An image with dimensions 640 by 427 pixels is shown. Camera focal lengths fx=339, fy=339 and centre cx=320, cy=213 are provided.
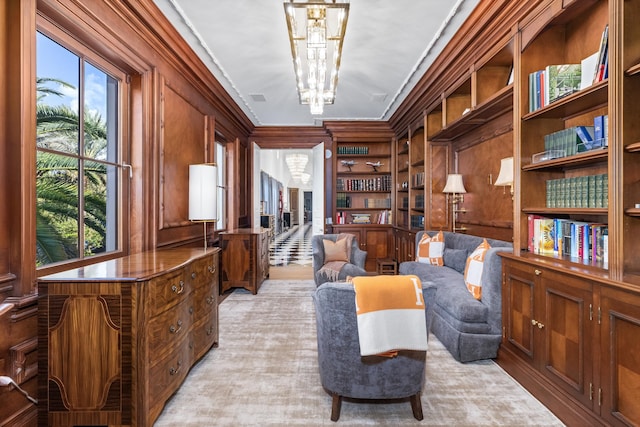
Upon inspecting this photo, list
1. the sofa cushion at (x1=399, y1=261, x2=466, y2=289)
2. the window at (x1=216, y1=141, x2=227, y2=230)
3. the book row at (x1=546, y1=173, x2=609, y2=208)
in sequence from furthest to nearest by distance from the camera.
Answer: the window at (x1=216, y1=141, x2=227, y2=230), the sofa cushion at (x1=399, y1=261, x2=466, y2=289), the book row at (x1=546, y1=173, x2=609, y2=208)

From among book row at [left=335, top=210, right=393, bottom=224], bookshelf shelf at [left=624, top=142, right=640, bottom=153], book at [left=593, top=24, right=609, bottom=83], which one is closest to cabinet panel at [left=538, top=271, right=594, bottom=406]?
bookshelf shelf at [left=624, top=142, right=640, bottom=153]

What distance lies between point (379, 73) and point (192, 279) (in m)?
3.33

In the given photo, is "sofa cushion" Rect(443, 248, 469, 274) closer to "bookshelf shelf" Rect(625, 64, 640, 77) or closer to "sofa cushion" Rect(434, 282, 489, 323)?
"sofa cushion" Rect(434, 282, 489, 323)

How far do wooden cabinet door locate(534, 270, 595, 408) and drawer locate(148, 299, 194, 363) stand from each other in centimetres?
240

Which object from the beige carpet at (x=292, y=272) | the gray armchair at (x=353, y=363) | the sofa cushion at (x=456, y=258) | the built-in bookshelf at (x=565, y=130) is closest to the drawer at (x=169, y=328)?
the gray armchair at (x=353, y=363)

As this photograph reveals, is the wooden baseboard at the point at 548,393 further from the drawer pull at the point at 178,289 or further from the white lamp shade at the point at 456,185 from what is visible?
the drawer pull at the point at 178,289

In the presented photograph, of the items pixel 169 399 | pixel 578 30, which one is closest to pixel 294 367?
pixel 169 399

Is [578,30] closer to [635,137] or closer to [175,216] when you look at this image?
[635,137]

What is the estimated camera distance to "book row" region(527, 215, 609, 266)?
212 centimetres

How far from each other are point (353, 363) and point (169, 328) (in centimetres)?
114

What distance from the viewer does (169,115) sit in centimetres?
347

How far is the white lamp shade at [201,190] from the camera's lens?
3385 mm

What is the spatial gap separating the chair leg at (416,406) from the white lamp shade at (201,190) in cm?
237

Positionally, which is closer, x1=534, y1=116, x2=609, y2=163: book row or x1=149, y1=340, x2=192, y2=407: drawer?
x1=149, y1=340, x2=192, y2=407: drawer
